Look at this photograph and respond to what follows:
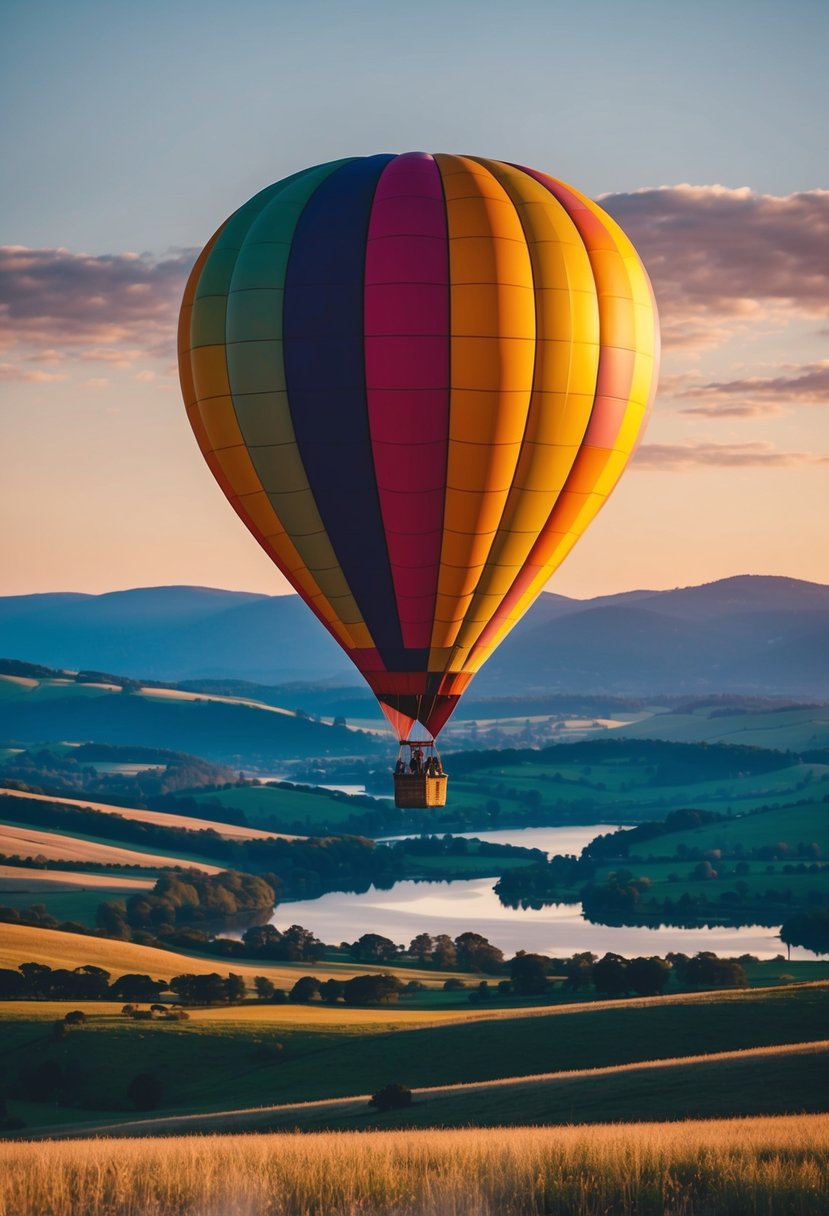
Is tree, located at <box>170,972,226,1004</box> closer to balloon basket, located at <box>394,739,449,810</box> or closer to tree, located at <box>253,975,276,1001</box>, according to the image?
tree, located at <box>253,975,276,1001</box>

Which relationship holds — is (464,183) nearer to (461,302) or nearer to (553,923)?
(461,302)

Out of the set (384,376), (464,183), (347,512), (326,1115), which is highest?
(464,183)

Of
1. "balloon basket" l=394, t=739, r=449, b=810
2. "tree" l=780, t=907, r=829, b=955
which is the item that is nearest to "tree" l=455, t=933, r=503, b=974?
"tree" l=780, t=907, r=829, b=955

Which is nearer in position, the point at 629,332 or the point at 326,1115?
the point at 629,332

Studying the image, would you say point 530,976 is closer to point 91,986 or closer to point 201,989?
point 201,989

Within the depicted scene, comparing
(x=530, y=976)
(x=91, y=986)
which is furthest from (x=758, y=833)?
(x=91, y=986)

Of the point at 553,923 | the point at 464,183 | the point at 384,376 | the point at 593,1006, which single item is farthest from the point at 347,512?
the point at 553,923
